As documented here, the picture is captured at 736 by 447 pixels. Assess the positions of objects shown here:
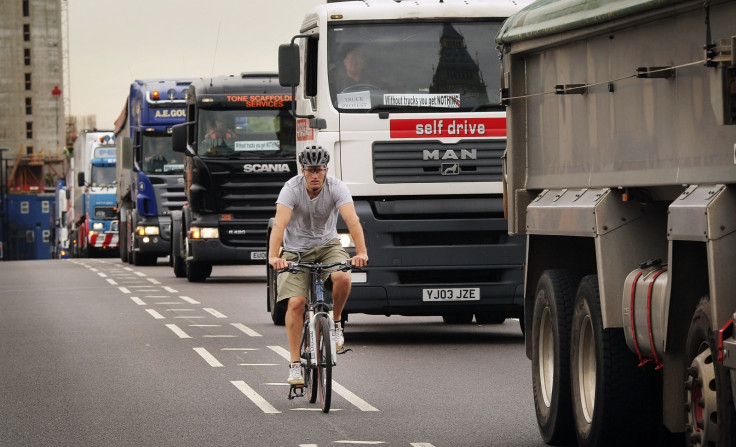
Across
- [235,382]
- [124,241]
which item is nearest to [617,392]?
[235,382]

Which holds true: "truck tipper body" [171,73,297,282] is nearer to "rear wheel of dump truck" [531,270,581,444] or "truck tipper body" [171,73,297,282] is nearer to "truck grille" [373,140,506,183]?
"truck grille" [373,140,506,183]

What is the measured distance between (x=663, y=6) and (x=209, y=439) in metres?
3.89

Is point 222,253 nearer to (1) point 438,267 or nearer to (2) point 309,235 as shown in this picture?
(1) point 438,267

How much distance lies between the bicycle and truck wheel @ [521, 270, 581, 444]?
66.0 inches

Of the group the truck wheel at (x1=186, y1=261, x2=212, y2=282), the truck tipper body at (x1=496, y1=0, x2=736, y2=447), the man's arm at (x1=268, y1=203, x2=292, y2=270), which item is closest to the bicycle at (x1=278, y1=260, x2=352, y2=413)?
the man's arm at (x1=268, y1=203, x2=292, y2=270)

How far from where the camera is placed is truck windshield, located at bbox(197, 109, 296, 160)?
86.3ft

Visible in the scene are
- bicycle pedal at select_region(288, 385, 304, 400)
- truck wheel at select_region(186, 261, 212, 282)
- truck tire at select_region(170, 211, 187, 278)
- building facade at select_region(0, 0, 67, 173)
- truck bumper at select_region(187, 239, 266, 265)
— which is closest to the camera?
bicycle pedal at select_region(288, 385, 304, 400)

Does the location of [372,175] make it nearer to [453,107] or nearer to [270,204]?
[453,107]

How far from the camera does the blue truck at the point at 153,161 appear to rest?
33.7 m

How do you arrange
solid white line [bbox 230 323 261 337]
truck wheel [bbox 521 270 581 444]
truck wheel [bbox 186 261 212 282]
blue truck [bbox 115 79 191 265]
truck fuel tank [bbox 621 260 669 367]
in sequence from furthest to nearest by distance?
blue truck [bbox 115 79 191 265]
truck wheel [bbox 186 261 212 282]
solid white line [bbox 230 323 261 337]
truck wheel [bbox 521 270 581 444]
truck fuel tank [bbox 621 260 669 367]

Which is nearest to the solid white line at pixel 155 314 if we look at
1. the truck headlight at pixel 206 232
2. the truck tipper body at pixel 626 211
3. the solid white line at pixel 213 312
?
the solid white line at pixel 213 312

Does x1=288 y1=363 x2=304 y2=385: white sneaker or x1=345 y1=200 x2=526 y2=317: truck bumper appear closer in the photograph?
x1=288 y1=363 x2=304 y2=385: white sneaker

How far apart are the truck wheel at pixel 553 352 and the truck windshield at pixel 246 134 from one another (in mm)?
17177

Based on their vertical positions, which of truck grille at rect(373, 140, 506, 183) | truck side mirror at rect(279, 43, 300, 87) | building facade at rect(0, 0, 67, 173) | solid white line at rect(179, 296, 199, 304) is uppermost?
building facade at rect(0, 0, 67, 173)
